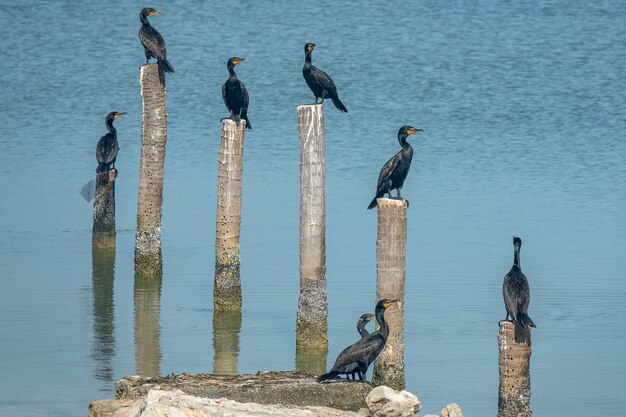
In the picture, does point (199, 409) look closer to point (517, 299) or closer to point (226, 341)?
point (517, 299)

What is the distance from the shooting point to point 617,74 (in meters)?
37.2

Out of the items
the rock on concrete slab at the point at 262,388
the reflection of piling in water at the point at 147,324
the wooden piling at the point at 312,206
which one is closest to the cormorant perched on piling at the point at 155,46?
the reflection of piling in water at the point at 147,324

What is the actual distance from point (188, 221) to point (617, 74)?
17070 mm

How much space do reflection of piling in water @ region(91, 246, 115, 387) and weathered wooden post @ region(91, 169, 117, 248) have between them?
0.37 ft

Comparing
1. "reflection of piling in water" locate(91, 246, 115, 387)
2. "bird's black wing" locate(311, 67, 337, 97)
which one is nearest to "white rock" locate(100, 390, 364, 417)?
"reflection of piling in water" locate(91, 246, 115, 387)

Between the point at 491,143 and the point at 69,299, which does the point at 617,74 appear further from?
the point at 69,299

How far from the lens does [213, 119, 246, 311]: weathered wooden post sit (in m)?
17.4

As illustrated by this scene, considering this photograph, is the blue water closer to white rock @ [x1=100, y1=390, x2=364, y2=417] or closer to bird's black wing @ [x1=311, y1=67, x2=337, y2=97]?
white rock @ [x1=100, y1=390, x2=364, y2=417]

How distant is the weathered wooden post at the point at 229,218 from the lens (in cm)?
1738

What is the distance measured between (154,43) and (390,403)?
337 inches

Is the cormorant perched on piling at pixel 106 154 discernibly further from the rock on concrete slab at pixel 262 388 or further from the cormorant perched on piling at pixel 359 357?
the cormorant perched on piling at pixel 359 357

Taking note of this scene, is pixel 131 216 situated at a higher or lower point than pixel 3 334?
higher

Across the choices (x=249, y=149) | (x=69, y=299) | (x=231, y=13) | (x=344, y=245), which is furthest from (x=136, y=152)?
(x=231, y=13)

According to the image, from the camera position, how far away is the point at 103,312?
17.9m
